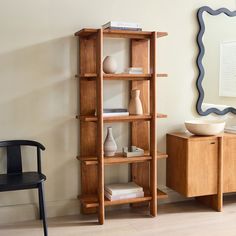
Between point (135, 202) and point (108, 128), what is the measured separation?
70cm

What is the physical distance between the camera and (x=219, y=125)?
358 cm

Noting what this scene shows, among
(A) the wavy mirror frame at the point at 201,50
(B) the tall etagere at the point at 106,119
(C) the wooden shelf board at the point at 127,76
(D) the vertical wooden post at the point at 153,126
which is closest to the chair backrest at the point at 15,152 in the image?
(B) the tall etagere at the point at 106,119

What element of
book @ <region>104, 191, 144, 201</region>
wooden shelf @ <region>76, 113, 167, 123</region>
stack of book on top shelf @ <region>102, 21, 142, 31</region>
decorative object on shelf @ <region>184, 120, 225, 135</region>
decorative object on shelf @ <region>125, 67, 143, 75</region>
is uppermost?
stack of book on top shelf @ <region>102, 21, 142, 31</region>

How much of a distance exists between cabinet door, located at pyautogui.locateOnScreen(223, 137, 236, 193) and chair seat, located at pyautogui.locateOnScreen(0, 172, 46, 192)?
1.67m

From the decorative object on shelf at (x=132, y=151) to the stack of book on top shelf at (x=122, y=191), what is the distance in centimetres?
29

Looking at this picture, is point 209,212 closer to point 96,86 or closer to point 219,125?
point 219,125

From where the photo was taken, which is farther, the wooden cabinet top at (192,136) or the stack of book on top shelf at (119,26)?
the wooden cabinet top at (192,136)

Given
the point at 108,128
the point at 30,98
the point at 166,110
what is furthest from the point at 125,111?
the point at 30,98

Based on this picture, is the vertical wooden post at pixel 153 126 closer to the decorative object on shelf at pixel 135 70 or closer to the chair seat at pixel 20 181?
the decorative object on shelf at pixel 135 70

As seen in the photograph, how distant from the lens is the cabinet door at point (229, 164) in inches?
142

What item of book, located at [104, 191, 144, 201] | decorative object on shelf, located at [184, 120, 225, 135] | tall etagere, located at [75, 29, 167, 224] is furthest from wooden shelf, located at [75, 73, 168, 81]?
book, located at [104, 191, 144, 201]

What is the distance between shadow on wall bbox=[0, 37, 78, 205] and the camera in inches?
129

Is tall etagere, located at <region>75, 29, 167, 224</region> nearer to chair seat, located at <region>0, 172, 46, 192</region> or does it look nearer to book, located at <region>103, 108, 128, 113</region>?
book, located at <region>103, 108, 128, 113</region>

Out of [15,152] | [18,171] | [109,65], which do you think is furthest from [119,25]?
[18,171]
